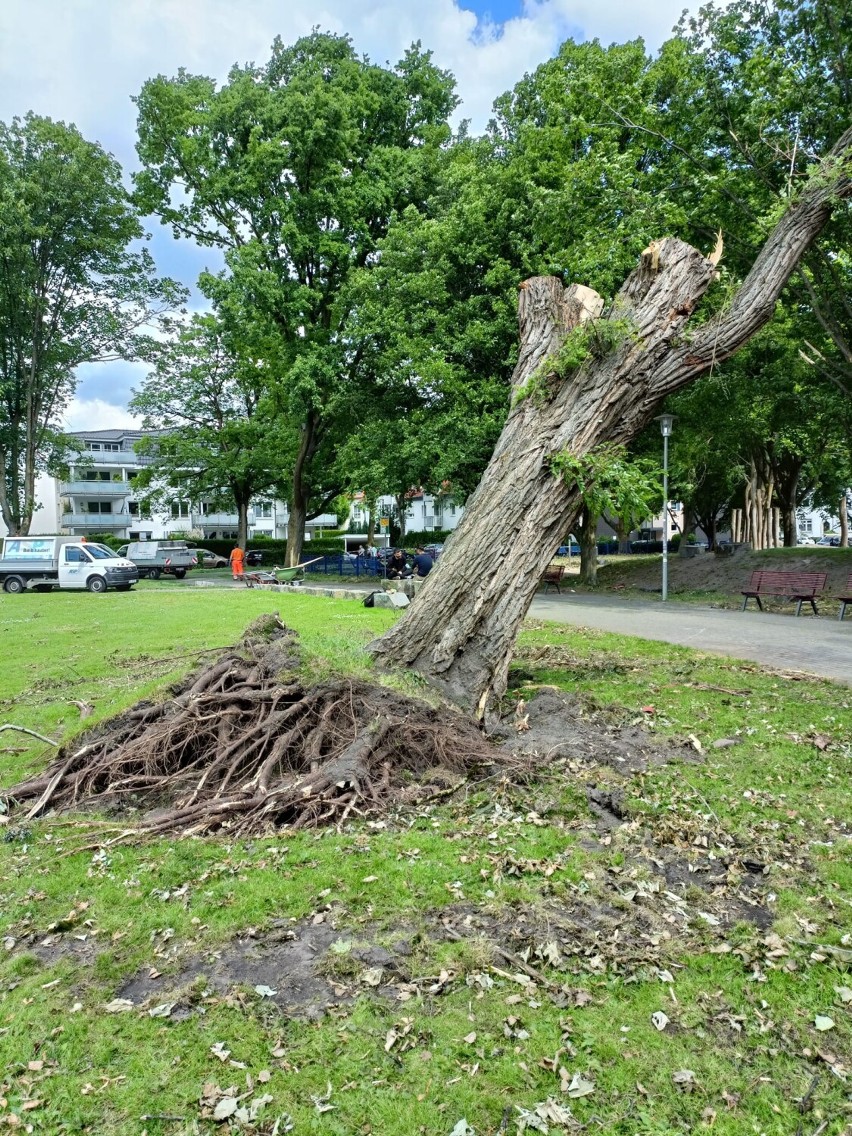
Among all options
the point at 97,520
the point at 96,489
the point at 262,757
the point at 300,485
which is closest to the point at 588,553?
the point at 300,485

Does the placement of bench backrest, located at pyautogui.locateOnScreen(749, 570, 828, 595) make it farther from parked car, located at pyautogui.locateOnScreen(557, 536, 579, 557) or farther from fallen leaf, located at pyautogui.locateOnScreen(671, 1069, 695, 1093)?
parked car, located at pyautogui.locateOnScreen(557, 536, 579, 557)

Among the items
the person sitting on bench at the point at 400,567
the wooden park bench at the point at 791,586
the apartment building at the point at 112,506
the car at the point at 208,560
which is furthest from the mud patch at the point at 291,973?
the apartment building at the point at 112,506

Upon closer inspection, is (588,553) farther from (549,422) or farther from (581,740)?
(581,740)

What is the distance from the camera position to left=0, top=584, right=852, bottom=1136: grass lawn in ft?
7.86

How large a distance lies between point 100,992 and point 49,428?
39.9 meters

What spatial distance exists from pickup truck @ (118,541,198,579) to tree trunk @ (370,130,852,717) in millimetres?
33461

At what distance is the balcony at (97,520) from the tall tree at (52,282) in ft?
104

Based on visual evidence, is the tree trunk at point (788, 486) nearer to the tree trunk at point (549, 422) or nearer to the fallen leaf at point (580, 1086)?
the tree trunk at point (549, 422)

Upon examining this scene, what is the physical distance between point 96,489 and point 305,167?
50797 mm

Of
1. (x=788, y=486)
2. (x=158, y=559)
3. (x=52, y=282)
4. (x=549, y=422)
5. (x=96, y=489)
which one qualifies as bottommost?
(x=158, y=559)

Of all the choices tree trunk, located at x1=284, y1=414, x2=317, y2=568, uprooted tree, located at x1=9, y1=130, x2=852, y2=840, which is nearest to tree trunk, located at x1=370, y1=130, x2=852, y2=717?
uprooted tree, located at x1=9, y1=130, x2=852, y2=840

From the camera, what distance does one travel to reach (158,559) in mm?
38125

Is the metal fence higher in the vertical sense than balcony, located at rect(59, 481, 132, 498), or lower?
lower

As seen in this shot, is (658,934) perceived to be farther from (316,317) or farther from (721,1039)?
(316,317)
